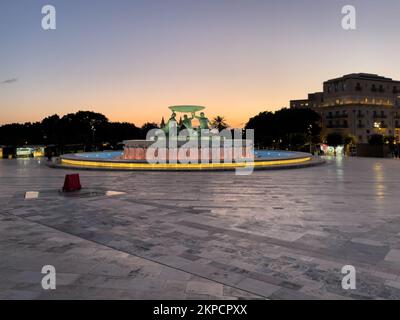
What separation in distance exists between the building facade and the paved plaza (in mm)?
67176

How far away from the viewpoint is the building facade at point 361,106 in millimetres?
75438

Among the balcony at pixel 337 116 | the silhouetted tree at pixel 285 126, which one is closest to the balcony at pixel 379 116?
the balcony at pixel 337 116

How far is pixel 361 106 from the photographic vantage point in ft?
247

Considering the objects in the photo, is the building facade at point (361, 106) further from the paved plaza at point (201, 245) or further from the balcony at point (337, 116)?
Result: the paved plaza at point (201, 245)

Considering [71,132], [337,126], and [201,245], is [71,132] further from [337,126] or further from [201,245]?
[201,245]

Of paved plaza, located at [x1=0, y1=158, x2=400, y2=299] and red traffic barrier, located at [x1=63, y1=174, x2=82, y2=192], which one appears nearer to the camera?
paved plaza, located at [x1=0, y1=158, x2=400, y2=299]

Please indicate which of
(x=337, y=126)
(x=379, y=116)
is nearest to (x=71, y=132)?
(x=337, y=126)

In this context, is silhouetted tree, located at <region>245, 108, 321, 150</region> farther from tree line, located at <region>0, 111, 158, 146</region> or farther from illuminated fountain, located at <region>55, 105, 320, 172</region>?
illuminated fountain, located at <region>55, 105, 320, 172</region>

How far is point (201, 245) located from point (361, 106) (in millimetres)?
77191

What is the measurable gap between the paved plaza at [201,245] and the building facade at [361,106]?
67176mm

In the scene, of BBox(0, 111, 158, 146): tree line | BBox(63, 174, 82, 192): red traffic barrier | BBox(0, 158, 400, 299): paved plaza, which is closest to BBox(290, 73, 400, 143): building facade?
BBox(0, 111, 158, 146): tree line

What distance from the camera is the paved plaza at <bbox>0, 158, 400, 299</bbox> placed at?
18.3ft

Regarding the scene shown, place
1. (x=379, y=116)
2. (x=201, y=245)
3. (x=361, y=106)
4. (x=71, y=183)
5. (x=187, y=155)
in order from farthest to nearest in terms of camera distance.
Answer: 1. (x=379, y=116)
2. (x=361, y=106)
3. (x=187, y=155)
4. (x=71, y=183)
5. (x=201, y=245)
